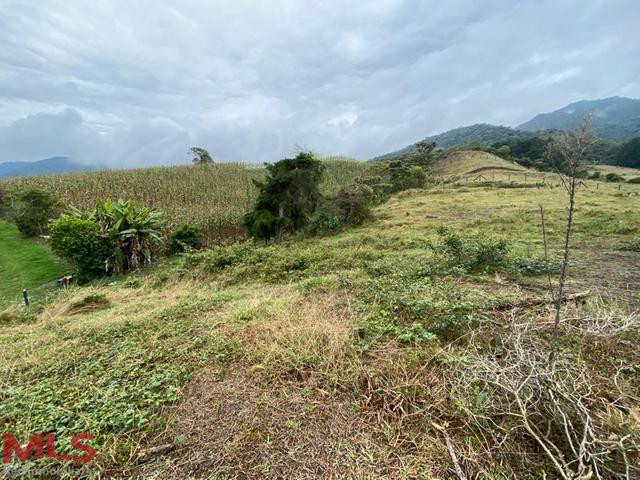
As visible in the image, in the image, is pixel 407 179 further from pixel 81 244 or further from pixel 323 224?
pixel 81 244

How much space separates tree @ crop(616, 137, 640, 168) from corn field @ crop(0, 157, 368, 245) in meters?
35.6

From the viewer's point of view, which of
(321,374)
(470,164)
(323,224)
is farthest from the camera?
(470,164)

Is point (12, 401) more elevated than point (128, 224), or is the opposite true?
point (128, 224)

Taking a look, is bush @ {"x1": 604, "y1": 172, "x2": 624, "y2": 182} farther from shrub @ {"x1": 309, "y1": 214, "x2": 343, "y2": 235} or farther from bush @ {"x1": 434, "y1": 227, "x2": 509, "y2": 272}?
bush @ {"x1": 434, "y1": 227, "x2": 509, "y2": 272}

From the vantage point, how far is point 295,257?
7410 mm

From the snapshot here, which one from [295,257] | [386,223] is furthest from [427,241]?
[386,223]

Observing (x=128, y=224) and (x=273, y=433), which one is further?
(x=128, y=224)

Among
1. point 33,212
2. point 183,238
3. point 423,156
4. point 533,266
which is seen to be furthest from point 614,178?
point 33,212

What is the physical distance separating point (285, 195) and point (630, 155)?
156 ft

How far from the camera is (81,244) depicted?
32.2 feet

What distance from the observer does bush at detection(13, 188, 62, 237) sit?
1537cm

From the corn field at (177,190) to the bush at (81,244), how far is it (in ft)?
15.6

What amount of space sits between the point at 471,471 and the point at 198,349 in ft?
8.75

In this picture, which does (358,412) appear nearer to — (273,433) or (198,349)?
(273,433)
